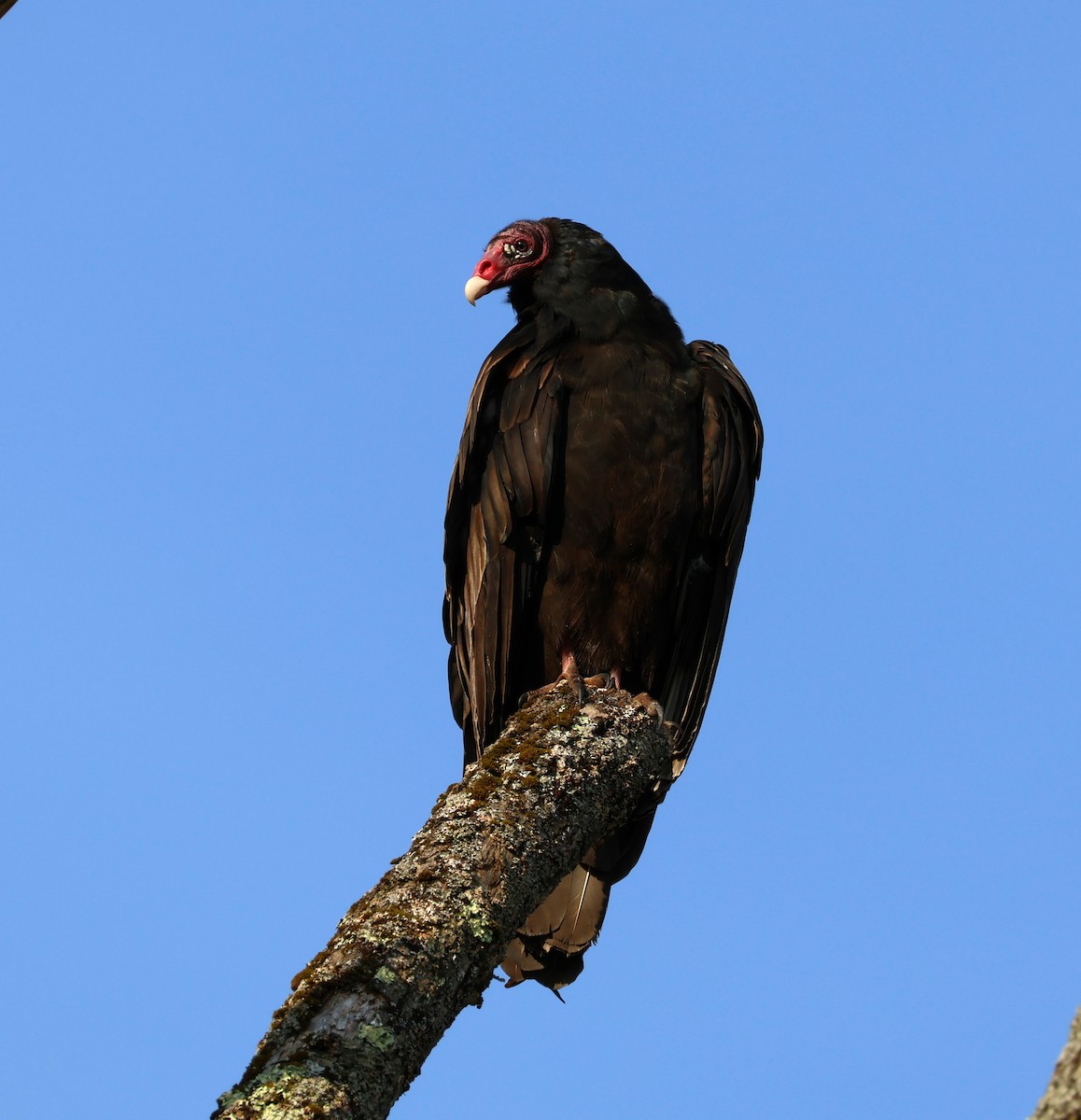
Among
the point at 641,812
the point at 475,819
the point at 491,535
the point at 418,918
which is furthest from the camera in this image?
the point at 491,535

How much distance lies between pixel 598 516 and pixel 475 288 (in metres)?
1.19

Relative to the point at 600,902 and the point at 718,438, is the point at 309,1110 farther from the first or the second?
the point at 718,438

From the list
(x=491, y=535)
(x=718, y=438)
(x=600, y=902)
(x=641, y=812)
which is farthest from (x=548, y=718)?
(x=718, y=438)

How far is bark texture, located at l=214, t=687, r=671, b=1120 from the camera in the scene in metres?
2.32

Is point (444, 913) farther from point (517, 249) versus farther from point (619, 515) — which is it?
point (517, 249)

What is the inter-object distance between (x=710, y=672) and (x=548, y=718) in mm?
1264

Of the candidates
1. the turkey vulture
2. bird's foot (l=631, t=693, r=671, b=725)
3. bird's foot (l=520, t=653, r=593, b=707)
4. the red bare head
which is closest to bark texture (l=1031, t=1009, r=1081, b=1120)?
bird's foot (l=520, t=653, r=593, b=707)

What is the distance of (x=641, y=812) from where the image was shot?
13.1 ft

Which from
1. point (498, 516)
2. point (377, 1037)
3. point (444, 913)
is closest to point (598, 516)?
point (498, 516)

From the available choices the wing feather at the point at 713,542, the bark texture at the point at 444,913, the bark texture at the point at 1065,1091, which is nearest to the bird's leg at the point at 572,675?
the bark texture at the point at 444,913

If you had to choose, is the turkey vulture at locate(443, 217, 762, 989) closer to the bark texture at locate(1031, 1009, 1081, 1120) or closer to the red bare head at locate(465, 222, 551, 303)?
the red bare head at locate(465, 222, 551, 303)

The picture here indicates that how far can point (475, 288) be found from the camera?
17.4 ft

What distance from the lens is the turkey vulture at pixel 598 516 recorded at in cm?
454

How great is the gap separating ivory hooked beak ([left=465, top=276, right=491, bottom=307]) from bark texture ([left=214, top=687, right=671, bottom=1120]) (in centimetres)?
203
